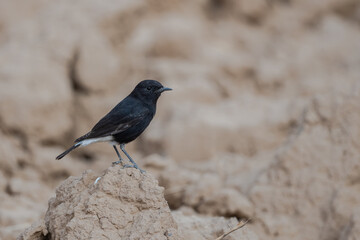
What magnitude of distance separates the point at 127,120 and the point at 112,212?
3.96 feet

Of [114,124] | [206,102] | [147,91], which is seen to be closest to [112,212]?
[114,124]

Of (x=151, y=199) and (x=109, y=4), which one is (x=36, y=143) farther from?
(x=151, y=199)

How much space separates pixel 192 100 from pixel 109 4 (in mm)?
2415

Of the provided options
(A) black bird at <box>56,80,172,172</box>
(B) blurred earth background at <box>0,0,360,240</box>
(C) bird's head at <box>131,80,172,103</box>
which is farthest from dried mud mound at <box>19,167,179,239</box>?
(B) blurred earth background at <box>0,0,360,240</box>

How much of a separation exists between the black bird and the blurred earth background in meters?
1.27

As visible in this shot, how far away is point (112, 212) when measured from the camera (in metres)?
4.61

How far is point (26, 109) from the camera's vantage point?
9.01 meters

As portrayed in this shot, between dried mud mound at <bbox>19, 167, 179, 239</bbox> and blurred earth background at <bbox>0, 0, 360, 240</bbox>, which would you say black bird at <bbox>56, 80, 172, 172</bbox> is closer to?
dried mud mound at <bbox>19, 167, 179, 239</bbox>

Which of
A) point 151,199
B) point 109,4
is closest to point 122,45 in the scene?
point 109,4

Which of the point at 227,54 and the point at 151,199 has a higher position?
the point at 151,199

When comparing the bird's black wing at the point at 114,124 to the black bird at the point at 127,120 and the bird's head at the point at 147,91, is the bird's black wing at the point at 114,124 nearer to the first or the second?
the black bird at the point at 127,120

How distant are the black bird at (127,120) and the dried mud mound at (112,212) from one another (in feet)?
2.31

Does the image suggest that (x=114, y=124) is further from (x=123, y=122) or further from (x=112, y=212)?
(x=112, y=212)

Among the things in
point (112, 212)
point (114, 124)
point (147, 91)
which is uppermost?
point (147, 91)
